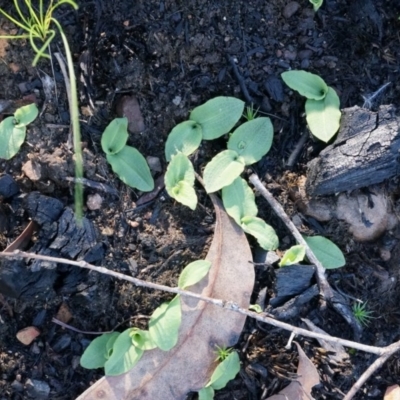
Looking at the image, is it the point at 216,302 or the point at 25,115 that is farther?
the point at 25,115

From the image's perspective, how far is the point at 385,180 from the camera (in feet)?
6.41

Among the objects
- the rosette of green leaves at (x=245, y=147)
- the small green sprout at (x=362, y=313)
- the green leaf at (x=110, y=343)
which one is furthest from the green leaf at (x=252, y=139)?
the green leaf at (x=110, y=343)

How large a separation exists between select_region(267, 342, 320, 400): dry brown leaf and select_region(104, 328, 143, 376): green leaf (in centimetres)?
43

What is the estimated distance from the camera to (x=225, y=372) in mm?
1836

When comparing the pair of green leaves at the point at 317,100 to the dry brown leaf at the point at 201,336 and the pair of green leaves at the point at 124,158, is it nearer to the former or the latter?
the dry brown leaf at the point at 201,336

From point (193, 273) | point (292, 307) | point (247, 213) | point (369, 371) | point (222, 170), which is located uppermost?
point (222, 170)

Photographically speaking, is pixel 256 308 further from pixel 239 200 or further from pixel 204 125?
pixel 204 125

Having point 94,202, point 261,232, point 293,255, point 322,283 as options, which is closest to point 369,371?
point 322,283

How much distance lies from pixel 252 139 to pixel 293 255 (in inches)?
14.7

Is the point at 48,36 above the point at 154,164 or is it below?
above

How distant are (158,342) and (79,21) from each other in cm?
101

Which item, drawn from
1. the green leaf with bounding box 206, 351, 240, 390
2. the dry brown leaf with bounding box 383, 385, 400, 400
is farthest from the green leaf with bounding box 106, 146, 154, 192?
the dry brown leaf with bounding box 383, 385, 400, 400

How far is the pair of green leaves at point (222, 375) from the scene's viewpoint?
183 cm

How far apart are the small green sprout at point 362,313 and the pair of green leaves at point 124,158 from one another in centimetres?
73
